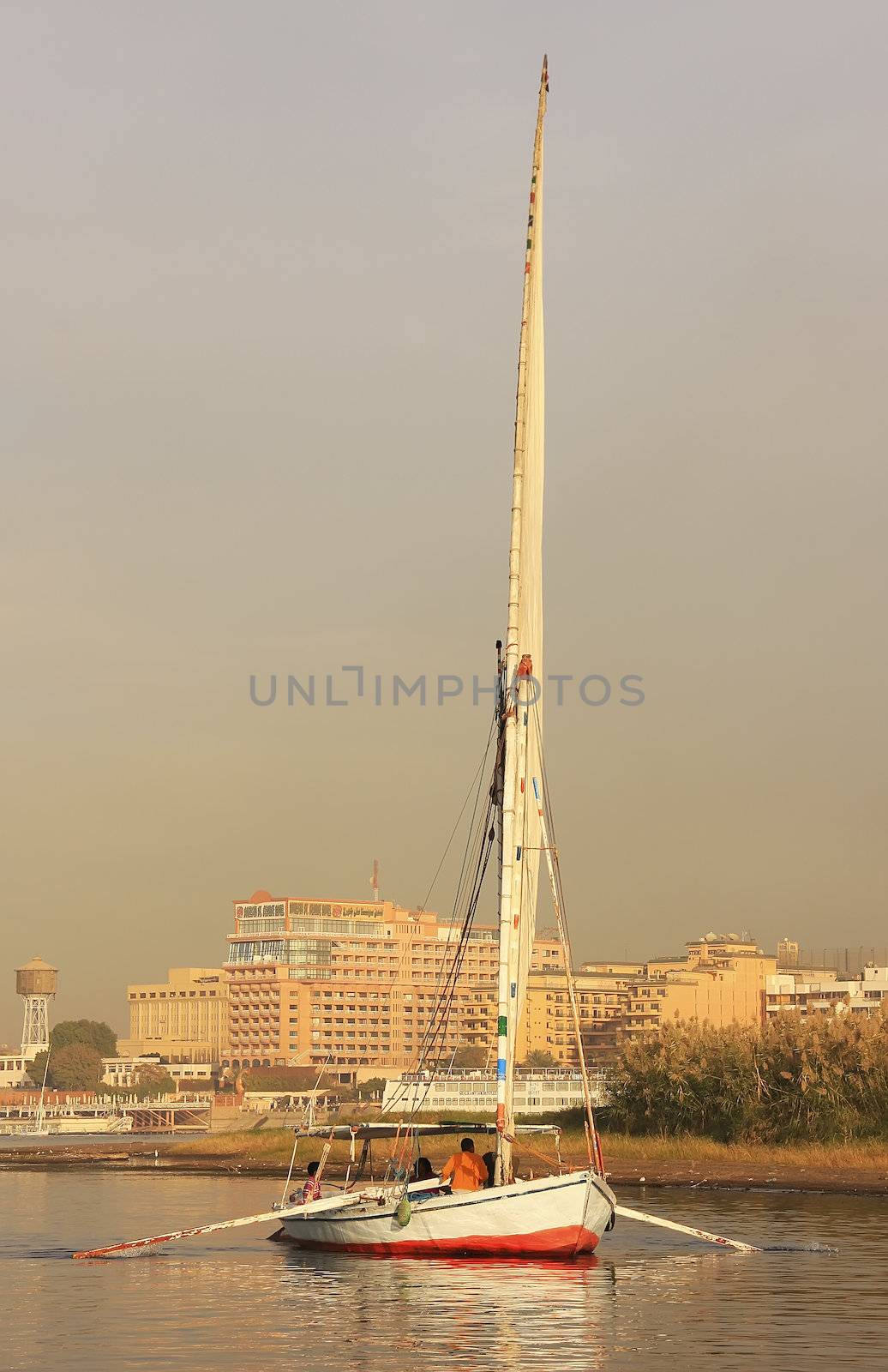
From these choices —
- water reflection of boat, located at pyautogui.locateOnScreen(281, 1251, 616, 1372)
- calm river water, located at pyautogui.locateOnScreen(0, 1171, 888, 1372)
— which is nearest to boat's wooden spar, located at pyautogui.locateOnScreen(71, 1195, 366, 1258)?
calm river water, located at pyautogui.locateOnScreen(0, 1171, 888, 1372)

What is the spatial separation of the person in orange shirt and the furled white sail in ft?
3.47

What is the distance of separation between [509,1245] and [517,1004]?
5.13 m

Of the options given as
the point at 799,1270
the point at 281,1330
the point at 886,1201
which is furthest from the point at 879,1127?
the point at 281,1330

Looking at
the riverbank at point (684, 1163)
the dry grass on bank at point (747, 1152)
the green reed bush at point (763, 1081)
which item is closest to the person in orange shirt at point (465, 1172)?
the riverbank at point (684, 1163)

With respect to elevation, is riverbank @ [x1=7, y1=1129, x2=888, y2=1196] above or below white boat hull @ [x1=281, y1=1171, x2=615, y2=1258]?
below

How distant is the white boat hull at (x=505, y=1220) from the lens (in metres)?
38.0

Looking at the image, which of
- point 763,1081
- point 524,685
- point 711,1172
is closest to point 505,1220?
point 524,685

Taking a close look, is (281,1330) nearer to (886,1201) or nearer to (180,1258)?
(180,1258)

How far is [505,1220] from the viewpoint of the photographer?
38188 mm

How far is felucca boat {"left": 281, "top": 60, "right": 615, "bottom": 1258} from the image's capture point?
38219 mm

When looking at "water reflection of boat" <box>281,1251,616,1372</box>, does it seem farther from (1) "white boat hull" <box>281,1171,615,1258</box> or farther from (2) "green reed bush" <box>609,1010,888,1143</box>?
(2) "green reed bush" <box>609,1010,888,1143</box>

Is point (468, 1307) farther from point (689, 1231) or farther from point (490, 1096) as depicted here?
point (490, 1096)

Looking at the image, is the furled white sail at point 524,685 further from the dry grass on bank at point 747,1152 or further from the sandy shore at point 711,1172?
the dry grass on bank at point 747,1152

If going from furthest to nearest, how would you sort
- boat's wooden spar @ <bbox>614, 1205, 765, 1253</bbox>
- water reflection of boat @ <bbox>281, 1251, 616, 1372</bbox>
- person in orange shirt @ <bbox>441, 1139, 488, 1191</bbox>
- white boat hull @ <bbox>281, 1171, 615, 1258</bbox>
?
person in orange shirt @ <bbox>441, 1139, 488, 1191</bbox>, boat's wooden spar @ <bbox>614, 1205, 765, 1253</bbox>, white boat hull @ <bbox>281, 1171, 615, 1258</bbox>, water reflection of boat @ <bbox>281, 1251, 616, 1372</bbox>
